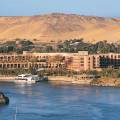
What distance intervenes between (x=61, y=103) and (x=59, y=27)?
40119 millimetres

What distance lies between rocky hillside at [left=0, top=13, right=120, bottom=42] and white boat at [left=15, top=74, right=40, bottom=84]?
72.0 feet

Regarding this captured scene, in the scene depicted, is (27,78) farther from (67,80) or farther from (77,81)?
(77,81)

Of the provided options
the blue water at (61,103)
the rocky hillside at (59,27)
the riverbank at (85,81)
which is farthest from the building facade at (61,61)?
the rocky hillside at (59,27)

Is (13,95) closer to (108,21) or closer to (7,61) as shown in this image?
(7,61)

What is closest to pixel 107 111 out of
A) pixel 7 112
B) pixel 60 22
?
pixel 7 112

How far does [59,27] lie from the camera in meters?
63.7

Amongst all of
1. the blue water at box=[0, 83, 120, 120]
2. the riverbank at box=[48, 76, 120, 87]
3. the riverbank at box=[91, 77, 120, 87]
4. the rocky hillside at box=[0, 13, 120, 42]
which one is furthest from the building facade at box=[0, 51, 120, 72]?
the rocky hillside at box=[0, 13, 120, 42]

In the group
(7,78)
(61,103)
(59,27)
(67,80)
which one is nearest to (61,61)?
(7,78)

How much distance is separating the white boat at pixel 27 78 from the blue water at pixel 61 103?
3249mm

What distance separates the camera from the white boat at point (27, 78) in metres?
33.5

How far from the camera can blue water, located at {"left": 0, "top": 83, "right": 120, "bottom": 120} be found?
21.0 meters

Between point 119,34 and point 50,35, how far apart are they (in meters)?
4.69

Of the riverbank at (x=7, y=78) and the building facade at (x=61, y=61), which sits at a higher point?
the building facade at (x=61, y=61)

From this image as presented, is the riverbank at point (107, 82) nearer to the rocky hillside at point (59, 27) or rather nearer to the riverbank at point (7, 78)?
the riverbank at point (7, 78)
